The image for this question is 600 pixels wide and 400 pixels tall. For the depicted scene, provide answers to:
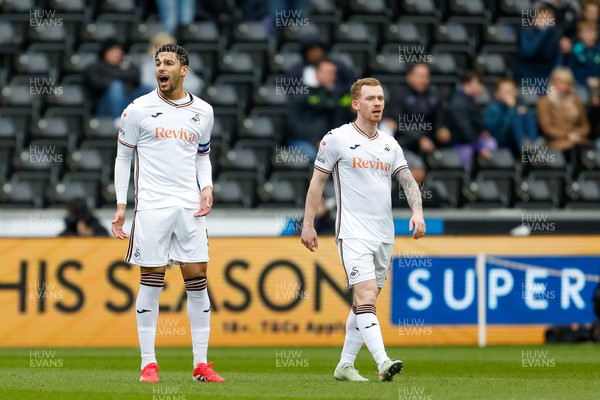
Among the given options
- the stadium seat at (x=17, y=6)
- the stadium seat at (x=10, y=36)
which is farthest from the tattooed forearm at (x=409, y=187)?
the stadium seat at (x=17, y=6)

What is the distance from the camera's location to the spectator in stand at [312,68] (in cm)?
1800

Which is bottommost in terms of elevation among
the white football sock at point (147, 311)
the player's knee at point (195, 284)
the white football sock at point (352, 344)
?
the white football sock at point (352, 344)

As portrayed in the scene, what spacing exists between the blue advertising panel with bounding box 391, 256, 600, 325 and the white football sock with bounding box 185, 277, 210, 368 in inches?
243

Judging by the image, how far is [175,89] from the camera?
9.27m

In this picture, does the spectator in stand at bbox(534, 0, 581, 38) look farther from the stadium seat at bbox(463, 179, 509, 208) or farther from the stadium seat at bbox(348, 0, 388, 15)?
the stadium seat at bbox(463, 179, 509, 208)

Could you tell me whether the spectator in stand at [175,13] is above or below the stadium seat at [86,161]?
above

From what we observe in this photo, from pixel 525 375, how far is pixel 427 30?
35.9 feet

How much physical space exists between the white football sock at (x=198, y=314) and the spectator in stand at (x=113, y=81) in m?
8.97

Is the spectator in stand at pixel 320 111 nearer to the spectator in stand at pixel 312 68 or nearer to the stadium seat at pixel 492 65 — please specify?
the spectator in stand at pixel 312 68

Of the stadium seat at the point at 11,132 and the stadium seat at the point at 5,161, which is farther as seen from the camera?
the stadium seat at the point at 11,132

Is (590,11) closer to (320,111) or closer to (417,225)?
(320,111)

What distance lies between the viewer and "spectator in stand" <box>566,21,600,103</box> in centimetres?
1988

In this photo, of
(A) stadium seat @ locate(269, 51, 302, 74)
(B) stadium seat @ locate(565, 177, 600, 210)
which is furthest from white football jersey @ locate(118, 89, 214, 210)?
(A) stadium seat @ locate(269, 51, 302, 74)

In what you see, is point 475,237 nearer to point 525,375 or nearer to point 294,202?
point 294,202
